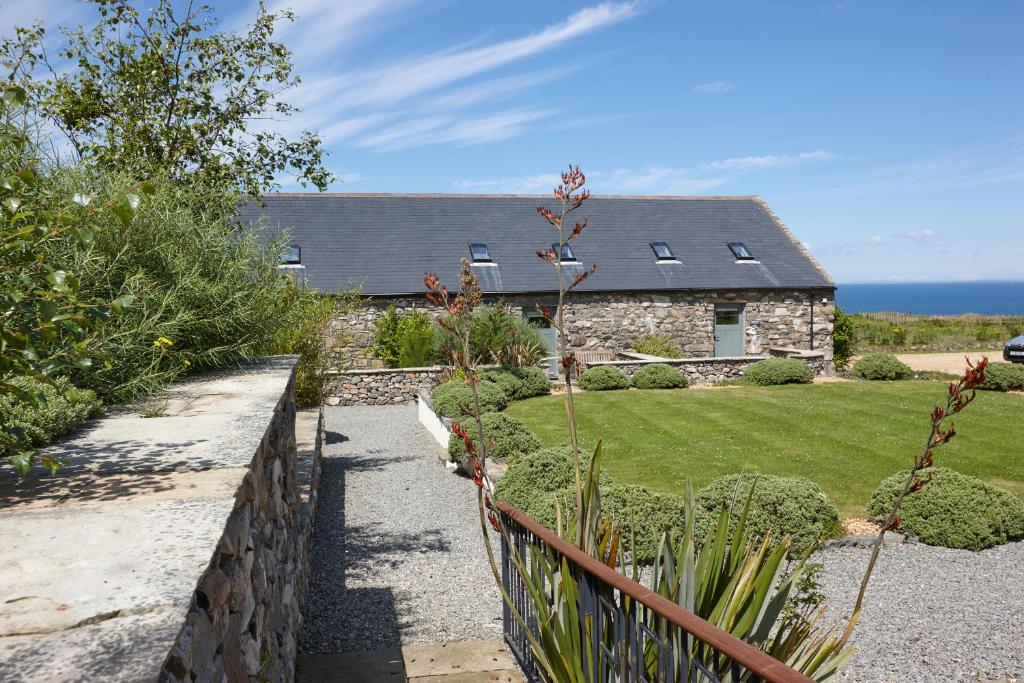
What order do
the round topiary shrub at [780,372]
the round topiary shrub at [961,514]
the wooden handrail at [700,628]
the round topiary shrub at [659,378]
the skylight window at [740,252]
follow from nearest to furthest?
the wooden handrail at [700,628]
the round topiary shrub at [961,514]
the round topiary shrub at [659,378]
the round topiary shrub at [780,372]
the skylight window at [740,252]

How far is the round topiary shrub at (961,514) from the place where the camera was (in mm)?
6906

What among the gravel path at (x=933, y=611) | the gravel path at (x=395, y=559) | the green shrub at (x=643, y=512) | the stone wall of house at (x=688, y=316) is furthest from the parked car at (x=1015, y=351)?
the green shrub at (x=643, y=512)

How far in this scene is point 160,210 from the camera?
5711mm

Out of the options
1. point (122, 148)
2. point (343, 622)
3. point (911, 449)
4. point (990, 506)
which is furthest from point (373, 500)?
point (911, 449)

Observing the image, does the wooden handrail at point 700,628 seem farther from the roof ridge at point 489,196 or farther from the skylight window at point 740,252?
the roof ridge at point 489,196

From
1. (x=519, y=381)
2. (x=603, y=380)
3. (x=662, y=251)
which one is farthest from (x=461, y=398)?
(x=662, y=251)

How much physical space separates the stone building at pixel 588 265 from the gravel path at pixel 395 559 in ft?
30.6

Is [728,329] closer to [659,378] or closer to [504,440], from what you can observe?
[659,378]

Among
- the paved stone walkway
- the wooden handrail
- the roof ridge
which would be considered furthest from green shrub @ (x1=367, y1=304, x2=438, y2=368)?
the wooden handrail

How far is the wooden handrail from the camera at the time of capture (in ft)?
6.17

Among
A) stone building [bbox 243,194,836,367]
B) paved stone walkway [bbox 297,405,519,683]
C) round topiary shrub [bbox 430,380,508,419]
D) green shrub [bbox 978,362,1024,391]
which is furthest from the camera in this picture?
stone building [bbox 243,194,836,367]

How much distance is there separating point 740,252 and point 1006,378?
8.16 m

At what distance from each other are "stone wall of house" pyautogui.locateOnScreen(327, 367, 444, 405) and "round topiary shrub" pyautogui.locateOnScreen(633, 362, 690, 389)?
4.57 meters

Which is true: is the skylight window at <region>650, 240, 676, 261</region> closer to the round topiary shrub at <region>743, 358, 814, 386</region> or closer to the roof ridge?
the roof ridge
